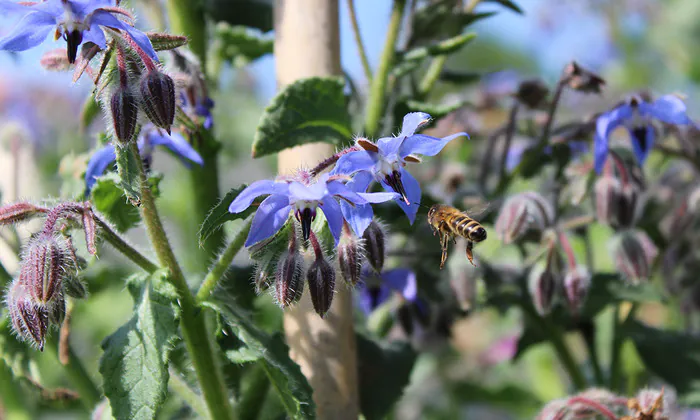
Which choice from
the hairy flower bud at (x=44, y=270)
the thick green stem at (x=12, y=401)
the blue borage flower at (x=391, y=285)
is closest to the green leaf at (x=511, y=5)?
the blue borage flower at (x=391, y=285)

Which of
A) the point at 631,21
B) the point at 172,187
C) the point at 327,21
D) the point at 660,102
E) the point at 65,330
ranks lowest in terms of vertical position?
the point at 172,187

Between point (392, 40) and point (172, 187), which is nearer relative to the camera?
point (392, 40)

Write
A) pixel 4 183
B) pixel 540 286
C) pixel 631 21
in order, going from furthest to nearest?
pixel 631 21 < pixel 4 183 < pixel 540 286

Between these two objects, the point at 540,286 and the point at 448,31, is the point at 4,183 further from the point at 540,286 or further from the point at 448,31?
the point at 540,286

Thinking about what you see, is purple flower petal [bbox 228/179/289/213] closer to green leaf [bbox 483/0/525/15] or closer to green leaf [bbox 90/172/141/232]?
green leaf [bbox 90/172/141/232]

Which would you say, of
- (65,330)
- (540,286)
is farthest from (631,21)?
(65,330)

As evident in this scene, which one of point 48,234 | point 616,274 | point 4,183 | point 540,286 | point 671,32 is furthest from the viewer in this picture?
point 671,32

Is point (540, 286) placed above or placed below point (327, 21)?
below
